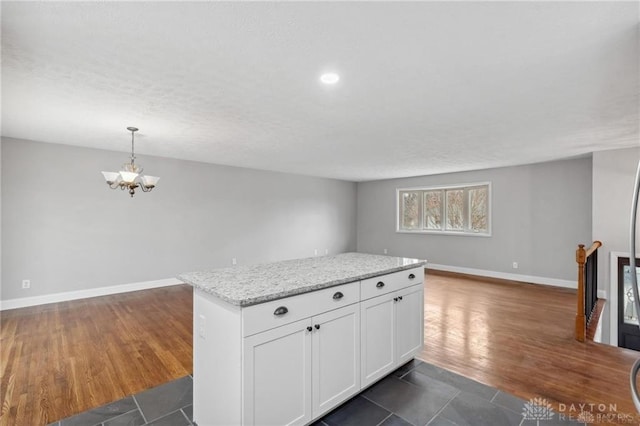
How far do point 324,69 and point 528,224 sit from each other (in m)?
5.65

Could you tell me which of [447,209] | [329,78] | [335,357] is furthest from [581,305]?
[447,209]

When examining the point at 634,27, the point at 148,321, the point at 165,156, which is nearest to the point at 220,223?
the point at 165,156

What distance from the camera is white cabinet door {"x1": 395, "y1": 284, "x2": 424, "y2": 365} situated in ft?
8.07

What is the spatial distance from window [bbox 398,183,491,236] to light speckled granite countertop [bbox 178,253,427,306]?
188 inches

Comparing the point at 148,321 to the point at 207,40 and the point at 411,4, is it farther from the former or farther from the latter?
the point at 411,4

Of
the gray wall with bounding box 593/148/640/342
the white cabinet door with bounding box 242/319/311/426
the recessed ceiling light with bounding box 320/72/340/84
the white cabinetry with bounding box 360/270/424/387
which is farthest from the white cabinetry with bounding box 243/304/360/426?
Result: the gray wall with bounding box 593/148/640/342

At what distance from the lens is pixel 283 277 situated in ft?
6.66

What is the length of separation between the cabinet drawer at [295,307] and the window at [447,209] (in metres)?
5.54

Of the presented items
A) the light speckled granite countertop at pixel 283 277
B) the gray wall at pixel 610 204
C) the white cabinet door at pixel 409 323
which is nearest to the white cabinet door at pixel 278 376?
the light speckled granite countertop at pixel 283 277

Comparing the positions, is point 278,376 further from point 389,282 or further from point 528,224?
point 528,224

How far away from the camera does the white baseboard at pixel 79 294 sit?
13.9 feet

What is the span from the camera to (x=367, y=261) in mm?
2658

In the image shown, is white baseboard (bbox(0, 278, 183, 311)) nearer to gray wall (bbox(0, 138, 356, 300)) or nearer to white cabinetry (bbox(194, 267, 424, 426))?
gray wall (bbox(0, 138, 356, 300))

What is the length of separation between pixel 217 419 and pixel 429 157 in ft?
15.6
